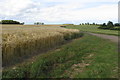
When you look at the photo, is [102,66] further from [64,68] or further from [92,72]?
[64,68]

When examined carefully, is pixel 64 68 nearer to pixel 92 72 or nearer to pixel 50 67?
pixel 50 67

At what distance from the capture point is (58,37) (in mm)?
13594

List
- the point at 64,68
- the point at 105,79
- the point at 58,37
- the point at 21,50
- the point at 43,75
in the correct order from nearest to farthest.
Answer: the point at 105,79
the point at 43,75
the point at 64,68
the point at 21,50
the point at 58,37

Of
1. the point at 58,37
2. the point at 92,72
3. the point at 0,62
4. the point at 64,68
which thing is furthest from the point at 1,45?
the point at 58,37

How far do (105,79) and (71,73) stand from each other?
1286mm

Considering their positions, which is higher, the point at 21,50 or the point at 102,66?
the point at 21,50

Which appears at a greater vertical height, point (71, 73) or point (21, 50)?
point (21, 50)

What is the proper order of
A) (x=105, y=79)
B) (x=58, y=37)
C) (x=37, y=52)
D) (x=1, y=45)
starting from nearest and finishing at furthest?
(x=105, y=79), (x=1, y=45), (x=37, y=52), (x=58, y=37)

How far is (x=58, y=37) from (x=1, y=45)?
23.8 ft

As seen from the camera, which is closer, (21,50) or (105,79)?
(105,79)

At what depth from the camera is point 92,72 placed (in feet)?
18.4

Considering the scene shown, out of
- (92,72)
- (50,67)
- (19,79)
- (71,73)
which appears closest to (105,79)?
(92,72)

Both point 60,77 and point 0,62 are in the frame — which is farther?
point 0,62

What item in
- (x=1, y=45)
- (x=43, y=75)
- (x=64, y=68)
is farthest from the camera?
(x=1, y=45)
